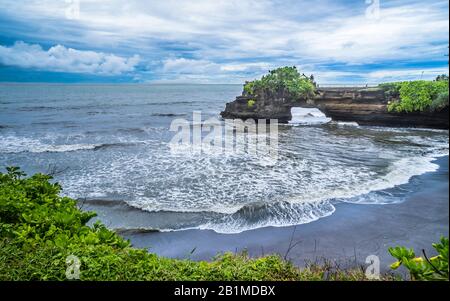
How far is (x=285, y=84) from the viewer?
96.6 ft

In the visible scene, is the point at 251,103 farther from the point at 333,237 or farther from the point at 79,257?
the point at 79,257

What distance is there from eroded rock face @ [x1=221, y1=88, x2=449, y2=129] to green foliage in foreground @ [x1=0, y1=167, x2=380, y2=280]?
74.0 ft

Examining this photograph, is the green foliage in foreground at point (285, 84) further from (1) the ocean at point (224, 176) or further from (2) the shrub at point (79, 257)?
(2) the shrub at point (79, 257)

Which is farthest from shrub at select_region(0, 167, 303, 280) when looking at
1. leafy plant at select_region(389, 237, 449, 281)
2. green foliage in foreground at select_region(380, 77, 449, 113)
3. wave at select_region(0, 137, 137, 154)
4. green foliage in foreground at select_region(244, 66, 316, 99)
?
green foliage in foreground at select_region(244, 66, 316, 99)

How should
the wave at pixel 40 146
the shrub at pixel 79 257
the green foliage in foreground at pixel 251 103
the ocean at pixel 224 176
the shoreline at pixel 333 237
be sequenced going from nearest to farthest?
the shrub at pixel 79 257 → the shoreline at pixel 333 237 → the ocean at pixel 224 176 → the wave at pixel 40 146 → the green foliage in foreground at pixel 251 103

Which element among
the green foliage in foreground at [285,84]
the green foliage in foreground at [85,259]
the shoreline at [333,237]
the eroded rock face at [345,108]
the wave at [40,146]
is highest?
the green foliage in foreground at [285,84]

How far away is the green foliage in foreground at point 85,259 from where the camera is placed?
2836 mm

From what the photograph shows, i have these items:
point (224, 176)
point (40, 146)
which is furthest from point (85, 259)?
point (40, 146)

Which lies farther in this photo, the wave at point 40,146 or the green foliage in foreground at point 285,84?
the green foliage in foreground at point 285,84

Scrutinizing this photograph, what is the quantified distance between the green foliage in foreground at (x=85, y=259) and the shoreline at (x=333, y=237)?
2634mm

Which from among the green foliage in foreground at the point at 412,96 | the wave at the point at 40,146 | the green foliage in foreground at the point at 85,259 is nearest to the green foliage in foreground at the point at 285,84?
the green foliage in foreground at the point at 412,96

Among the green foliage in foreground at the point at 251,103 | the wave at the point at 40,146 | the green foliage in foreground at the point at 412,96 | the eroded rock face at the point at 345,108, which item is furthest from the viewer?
the green foliage in foreground at the point at 251,103

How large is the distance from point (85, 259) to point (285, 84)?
2830 centimetres

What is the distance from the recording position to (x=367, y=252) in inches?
238
